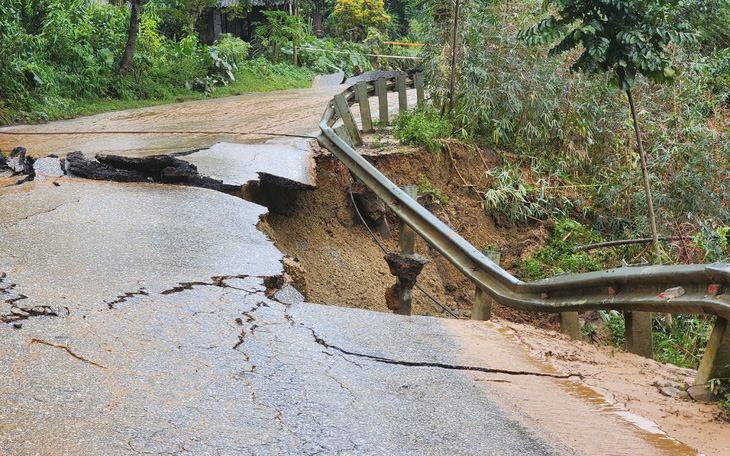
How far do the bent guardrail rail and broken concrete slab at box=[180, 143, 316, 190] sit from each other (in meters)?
0.89

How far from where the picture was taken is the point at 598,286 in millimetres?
4641

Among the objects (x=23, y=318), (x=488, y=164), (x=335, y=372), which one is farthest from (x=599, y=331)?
(x=23, y=318)

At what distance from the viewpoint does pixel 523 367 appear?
171 inches

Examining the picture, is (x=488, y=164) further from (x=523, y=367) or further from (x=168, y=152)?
(x=523, y=367)

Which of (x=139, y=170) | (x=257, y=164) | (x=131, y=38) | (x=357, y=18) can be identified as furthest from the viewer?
(x=357, y=18)

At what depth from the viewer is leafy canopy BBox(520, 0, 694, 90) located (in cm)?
752

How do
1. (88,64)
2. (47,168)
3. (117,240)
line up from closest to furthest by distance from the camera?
(117,240) → (47,168) → (88,64)

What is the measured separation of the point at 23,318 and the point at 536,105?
911 cm

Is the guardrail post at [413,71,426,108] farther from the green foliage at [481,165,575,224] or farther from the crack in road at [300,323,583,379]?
the crack in road at [300,323,583,379]

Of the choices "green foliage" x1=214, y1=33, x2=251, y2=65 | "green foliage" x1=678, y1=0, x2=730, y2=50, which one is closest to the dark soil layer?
"green foliage" x1=678, y1=0, x2=730, y2=50

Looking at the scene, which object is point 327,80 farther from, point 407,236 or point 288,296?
point 288,296

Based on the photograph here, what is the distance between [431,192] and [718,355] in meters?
6.87

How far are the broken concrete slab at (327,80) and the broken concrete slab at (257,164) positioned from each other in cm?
1246

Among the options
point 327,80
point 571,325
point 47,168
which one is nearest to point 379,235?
point 47,168
